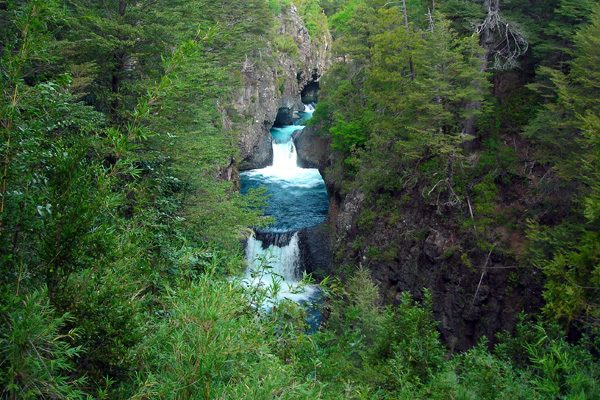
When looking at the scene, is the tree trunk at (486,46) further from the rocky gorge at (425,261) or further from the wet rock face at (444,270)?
the wet rock face at (444,270)

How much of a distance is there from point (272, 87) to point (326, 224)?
54.1ft

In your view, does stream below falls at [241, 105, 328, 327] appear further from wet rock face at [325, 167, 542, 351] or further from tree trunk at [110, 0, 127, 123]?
tree trunk at [110, 0, 127, 123]

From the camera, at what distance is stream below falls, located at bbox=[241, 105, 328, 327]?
69.2 ft

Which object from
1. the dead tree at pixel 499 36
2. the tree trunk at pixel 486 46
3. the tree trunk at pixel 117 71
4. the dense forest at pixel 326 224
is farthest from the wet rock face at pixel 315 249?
the tree trunk at pixel 117 71

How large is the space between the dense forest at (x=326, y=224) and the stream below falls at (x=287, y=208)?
5.56 ft

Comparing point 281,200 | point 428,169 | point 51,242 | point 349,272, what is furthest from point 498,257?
point 281,200

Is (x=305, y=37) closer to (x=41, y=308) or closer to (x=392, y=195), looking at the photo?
(x=392, y=195)

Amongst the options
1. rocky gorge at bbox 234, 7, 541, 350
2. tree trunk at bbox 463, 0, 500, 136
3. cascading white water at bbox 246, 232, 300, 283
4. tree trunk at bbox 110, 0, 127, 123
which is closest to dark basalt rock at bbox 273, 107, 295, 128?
rocky gorge at bbox 234, 7, 541, 350

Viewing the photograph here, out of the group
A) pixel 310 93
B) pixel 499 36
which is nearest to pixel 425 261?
pixel 499 36

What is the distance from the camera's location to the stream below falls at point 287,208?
69.2 feet

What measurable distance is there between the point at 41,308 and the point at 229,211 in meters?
8.17

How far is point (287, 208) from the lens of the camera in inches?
1003

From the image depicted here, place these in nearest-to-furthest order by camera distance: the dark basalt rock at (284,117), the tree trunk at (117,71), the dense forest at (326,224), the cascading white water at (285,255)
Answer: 1. the dense forest at (326,224)
2. the tree trunk at (117,71)
3. the cascading white water at (285,255)
4. the dark basalt rock at (284,117)

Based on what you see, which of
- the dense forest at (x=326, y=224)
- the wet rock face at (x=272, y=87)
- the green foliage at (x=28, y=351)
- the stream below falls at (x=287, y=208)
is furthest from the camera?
the wet rock face at (x=272, y=87)
